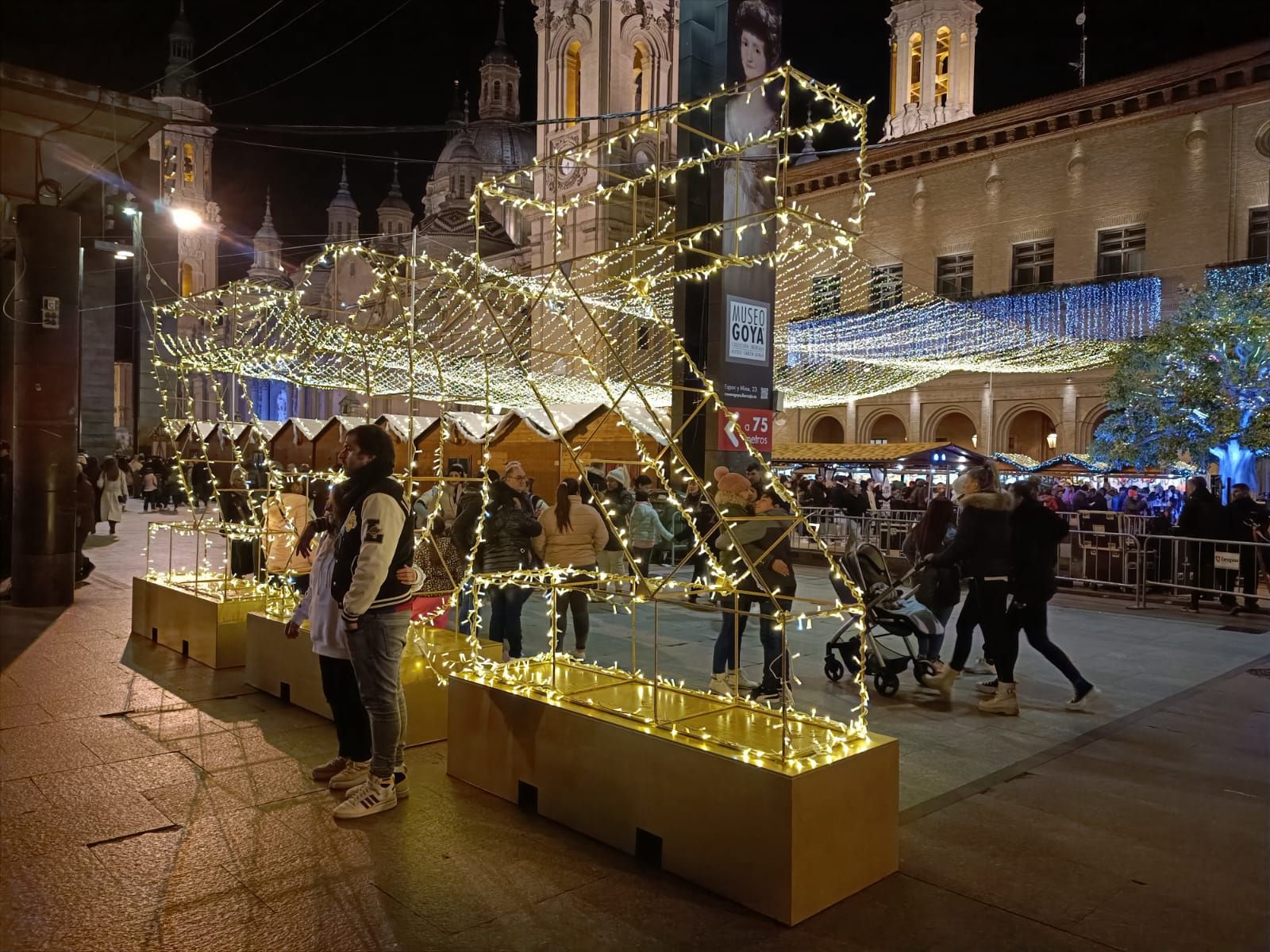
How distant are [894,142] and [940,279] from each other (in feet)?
16.2

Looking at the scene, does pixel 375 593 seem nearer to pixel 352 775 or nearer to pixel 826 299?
pixel 352 775

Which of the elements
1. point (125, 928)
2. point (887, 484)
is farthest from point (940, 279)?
point (125, 928)

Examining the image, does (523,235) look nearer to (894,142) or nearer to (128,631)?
(894,142)

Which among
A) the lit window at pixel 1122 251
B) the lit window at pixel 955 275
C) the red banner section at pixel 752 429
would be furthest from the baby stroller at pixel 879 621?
the lit window at pixel 955 275

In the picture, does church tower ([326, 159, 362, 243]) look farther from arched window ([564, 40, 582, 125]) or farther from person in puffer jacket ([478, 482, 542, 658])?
person in puffer jacket ([478, 482, 542, 658])

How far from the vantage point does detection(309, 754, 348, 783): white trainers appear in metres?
4.86

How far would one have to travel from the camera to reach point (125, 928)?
333 cm

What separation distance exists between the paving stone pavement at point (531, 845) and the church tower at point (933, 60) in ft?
119

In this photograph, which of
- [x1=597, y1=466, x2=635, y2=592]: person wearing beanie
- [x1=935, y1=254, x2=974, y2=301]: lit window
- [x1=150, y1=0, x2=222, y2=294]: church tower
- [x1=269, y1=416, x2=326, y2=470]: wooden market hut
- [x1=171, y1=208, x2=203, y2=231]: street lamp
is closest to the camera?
[x1=597, y1=466, x2=635, y2=592]: person wearing beanie

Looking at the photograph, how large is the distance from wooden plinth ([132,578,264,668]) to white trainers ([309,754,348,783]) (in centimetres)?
294

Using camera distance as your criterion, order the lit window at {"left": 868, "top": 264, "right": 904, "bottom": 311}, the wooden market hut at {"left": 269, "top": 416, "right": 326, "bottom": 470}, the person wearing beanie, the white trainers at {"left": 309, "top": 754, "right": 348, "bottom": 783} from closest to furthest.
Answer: the white trainers at {"left": 309, "top": 754, "right": 348, "bottom": 783}, the person wearing beanie, the wooden market hut at {"left": 269, "top": 416, "right": 326, "bottom": 470}, the lit window at {"left": 868, "top": 264, "right": 904, "bottom": 311}

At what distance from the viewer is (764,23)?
1164 cm

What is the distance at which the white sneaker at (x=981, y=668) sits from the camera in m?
7.92

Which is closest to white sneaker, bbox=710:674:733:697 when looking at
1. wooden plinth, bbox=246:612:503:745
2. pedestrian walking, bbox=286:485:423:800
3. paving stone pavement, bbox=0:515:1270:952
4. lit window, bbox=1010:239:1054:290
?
paving stone pavement, bbox=0:515:1270:952
